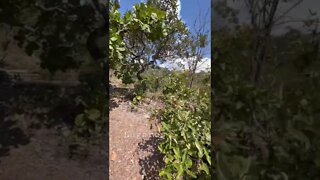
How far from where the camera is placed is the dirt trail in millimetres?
2578

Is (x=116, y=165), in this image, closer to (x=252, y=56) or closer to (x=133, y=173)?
(x=133, y=173)

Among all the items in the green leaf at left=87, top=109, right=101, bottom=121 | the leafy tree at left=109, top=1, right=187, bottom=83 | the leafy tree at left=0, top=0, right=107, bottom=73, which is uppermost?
the leafy tree at left=109, top=1, right=187, bottom=83

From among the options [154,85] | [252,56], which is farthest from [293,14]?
[154,85]

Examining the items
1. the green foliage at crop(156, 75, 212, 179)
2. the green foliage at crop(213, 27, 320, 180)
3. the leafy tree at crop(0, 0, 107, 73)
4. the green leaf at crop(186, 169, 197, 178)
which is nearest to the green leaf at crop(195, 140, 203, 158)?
the green foliage at crop(156, 75, 212, 179)

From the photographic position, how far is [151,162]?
2.60 meters

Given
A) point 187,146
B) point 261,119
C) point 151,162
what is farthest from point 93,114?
point 151,162

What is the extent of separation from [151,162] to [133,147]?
328 millimetres

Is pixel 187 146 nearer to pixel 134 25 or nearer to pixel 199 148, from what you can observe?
pixel 199 148

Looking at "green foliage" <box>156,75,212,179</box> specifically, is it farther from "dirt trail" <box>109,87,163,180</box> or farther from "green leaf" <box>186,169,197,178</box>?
"dirt trail" <box>109,87,163,180</box>

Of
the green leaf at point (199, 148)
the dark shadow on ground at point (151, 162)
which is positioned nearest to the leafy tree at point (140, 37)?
the dark shadow on ground at point (151, 162)

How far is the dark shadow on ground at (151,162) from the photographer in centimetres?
251

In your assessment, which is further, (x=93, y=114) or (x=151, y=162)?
(x=151, y=162)

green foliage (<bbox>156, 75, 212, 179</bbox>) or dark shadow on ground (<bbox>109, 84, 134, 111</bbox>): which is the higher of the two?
dark shadow on ground (<bbox>109, 84, 134, 111</bbox>)

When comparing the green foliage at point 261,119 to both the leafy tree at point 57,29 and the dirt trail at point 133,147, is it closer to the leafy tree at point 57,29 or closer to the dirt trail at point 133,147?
the leafy tree at point 57,29
